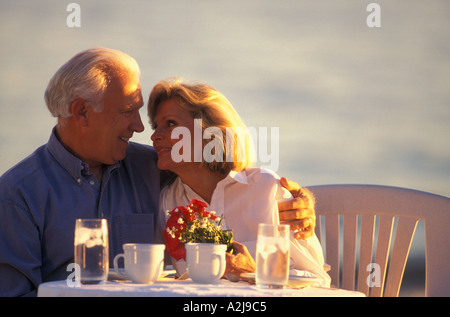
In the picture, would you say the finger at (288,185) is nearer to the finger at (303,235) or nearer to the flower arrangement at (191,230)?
the finger at (303,235)

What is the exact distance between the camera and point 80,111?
2580 millimetres

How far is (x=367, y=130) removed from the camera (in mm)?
4598

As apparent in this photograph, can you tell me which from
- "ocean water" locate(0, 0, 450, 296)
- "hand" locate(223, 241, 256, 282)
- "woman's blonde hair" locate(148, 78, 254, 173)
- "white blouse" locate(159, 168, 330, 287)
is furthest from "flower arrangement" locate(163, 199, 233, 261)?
"ocean water" locate(0, 0, 450, 296)

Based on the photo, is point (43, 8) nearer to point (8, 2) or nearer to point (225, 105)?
point (8, 2)

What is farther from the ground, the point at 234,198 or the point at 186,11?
the point at 186,11

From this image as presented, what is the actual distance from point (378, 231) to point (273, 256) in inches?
53.0

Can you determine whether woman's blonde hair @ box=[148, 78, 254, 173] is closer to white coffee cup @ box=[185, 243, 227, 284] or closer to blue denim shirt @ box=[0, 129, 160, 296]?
blue denim shirt @ box=[0, 129, 160, 296]

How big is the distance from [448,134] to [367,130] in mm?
A: 924

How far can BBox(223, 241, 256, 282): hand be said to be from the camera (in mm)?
1785

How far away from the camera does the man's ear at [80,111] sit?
8.42 feet

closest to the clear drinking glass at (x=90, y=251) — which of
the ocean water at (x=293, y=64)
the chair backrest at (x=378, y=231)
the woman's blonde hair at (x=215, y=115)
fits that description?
the woman's blonde hair at (x=215, y=115)

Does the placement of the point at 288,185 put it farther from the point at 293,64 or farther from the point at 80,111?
the point at 293,64
